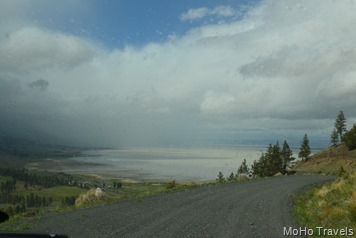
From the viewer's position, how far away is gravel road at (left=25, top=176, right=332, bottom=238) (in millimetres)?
14914

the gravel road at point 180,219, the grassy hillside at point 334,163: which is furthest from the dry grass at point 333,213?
the grassy hillside at point 334,163

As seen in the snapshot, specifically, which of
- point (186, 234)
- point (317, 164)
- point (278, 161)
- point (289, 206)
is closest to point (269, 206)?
point (289, 206)

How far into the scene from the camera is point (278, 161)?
334ft

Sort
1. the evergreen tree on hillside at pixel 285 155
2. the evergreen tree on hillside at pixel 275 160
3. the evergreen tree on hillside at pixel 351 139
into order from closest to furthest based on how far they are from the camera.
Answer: the evergreen tree on hillside at pixel 351 139
the evergreen tree on hillside at pixel 275 160
the evergreen tree on hillside at pixel 285 155

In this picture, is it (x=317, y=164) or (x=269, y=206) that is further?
(x=317, y=164)

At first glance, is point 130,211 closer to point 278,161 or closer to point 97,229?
point 97,229

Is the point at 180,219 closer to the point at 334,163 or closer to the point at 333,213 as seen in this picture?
the point at 333,213

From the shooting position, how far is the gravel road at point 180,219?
1491 centimetres

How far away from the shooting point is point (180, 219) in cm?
1761

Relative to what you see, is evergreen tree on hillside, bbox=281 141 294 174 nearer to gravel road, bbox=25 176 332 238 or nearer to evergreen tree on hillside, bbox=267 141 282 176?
evergreen tree on hillside, bbox=267 141 282 176

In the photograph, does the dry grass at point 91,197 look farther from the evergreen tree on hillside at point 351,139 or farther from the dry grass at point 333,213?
the evergreen tree on hillside at point 351,139

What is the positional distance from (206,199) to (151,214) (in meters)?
6.57

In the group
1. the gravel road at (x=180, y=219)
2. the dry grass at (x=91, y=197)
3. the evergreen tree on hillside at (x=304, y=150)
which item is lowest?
the dry grass at (x=91, y=197)

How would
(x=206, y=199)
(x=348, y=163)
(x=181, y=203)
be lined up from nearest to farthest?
(x=181, y=203), (x=206, y=199), (x=348, y=163)
